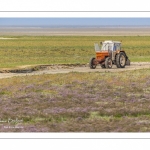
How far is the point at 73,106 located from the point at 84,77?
8217mm

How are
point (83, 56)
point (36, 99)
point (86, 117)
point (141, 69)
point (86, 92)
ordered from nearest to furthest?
1. point (86, 117)
2. point (36, 99)
3. point (86, 92)
4. point (141, 69)
5. point (83, 56)

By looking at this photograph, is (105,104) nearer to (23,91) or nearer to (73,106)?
(73,106)

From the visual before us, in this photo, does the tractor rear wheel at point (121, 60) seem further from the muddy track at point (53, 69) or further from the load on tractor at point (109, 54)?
the muddy track at point (53, 69)

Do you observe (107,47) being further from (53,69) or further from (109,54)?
(53,69)

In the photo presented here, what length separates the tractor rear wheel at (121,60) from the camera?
104 feet

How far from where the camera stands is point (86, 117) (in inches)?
719

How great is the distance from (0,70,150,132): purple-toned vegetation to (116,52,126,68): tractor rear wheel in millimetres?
3188

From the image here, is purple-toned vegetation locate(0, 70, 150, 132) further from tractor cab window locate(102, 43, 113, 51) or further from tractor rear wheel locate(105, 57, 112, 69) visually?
tractor cab window locate(102, 43, 113, 51)

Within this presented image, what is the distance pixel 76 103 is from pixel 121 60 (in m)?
12.3

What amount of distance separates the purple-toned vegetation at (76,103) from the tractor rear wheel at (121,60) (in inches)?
126

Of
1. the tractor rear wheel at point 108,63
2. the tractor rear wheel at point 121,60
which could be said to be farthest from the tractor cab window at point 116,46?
the tractor rear wheel at point 108,63

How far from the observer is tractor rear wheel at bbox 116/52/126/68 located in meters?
31.7

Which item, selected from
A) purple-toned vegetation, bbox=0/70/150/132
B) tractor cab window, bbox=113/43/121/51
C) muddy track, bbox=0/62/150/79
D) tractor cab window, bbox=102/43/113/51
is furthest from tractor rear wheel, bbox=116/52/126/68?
purple-toned vegetation, bbox=0/70/150/132

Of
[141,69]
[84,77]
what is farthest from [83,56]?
[84,77]
